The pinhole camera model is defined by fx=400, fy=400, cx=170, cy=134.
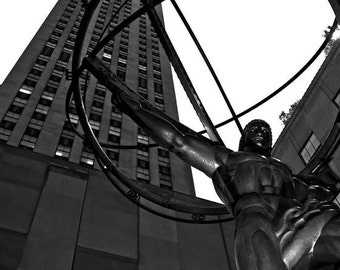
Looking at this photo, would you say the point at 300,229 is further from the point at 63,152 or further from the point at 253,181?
the point at 63,152

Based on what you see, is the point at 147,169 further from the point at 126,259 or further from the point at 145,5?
the point at 145,5

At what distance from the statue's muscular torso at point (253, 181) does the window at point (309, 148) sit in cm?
1216

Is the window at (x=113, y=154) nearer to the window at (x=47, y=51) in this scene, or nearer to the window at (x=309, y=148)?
the window at (x=309, y=148)

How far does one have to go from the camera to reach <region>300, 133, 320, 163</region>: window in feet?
48.0

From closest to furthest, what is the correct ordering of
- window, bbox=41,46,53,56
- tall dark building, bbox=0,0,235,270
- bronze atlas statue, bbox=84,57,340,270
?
bronze atlas statue, bbox=84,57,340,270, tall dark building, bbox=0,0,235,270, window, bbox=41,46,53,56

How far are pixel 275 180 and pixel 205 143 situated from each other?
66cm

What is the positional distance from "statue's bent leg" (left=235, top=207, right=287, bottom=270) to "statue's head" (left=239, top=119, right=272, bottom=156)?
2.96ft

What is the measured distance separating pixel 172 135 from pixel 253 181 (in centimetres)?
82

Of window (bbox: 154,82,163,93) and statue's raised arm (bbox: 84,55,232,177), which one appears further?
window (bbox: 154,82,163,93)

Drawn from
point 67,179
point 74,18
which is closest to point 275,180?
point 67,179

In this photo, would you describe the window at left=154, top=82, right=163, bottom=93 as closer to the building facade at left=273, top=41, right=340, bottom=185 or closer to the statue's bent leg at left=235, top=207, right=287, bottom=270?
the building facade at left=273, top=41, right=340, bottom=185

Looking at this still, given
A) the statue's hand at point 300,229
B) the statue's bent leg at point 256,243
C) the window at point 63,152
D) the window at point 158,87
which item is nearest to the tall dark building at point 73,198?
the window at point 63,152

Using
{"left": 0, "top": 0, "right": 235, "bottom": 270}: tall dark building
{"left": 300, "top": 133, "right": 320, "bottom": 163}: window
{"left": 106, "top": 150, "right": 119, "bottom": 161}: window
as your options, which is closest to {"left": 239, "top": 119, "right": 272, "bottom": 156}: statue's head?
{"left": 0, "top": 0, "right": 235, "bottom": 270}: tall dark building

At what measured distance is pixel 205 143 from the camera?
3385 millimetres
